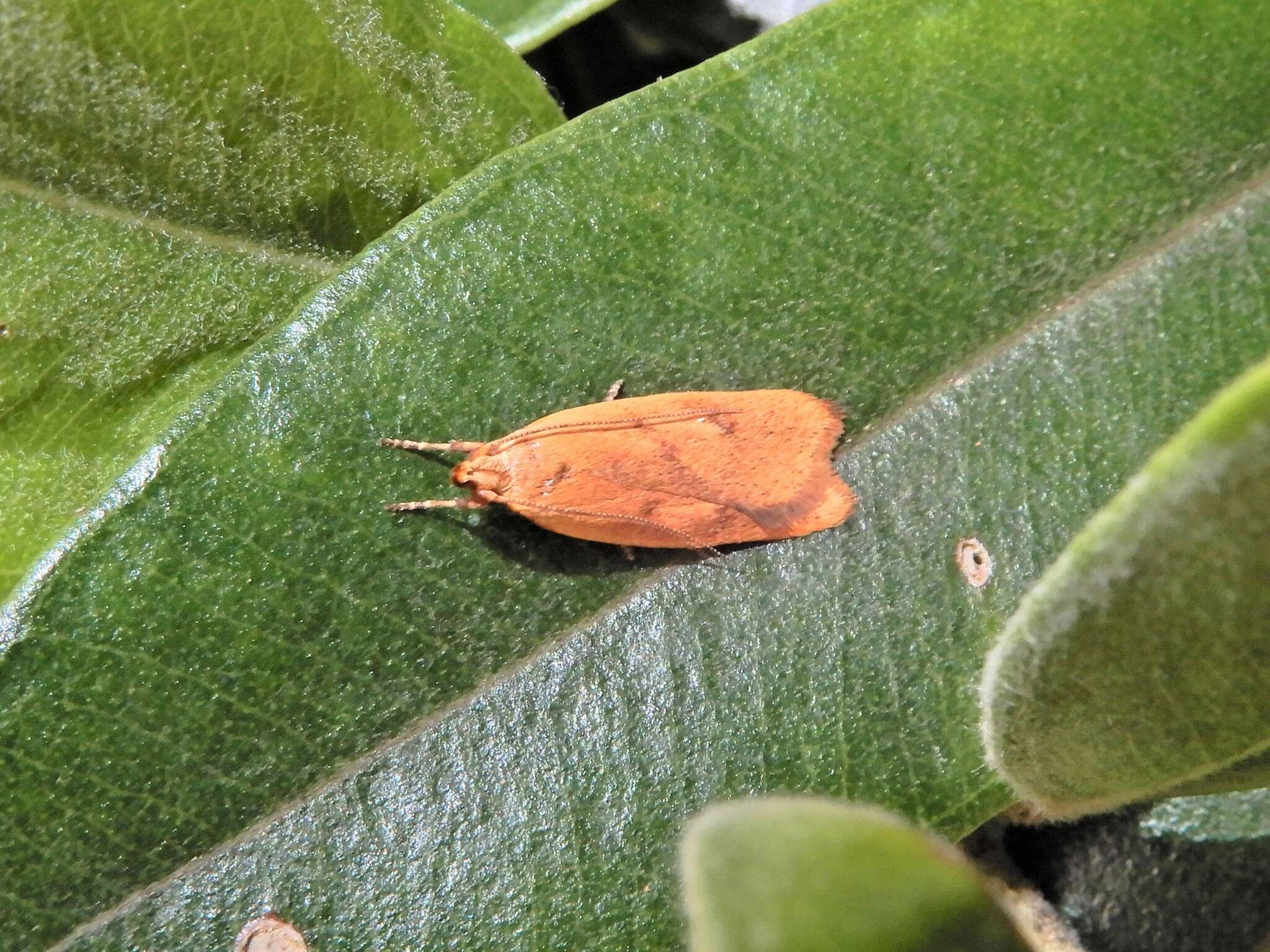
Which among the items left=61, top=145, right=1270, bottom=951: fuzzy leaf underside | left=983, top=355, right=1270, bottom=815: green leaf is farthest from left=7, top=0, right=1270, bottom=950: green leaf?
left=983, top=355, right=1270, bottom=815: green leaf

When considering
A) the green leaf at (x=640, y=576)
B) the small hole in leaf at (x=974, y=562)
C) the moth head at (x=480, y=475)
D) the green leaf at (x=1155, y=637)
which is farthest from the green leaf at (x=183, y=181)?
the green leaf at (x=1155, y=637)

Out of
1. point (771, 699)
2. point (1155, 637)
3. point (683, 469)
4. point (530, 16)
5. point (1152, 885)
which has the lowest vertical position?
point (1152, 885)

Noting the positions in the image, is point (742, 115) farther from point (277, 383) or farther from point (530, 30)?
point (277, 383)

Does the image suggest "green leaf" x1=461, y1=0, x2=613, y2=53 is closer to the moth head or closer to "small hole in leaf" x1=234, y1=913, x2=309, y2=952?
the moth head

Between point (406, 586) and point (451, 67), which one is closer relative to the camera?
point (406, 586)

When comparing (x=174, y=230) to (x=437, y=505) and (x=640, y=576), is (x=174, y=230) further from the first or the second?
(x=640, y=576)

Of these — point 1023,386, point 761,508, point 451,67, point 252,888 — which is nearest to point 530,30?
point 451,67

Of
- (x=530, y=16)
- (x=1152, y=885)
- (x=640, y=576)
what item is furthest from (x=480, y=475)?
(x=1152, y=885)

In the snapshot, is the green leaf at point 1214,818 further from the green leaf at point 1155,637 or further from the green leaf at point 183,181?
the green leaf at point 183,181
